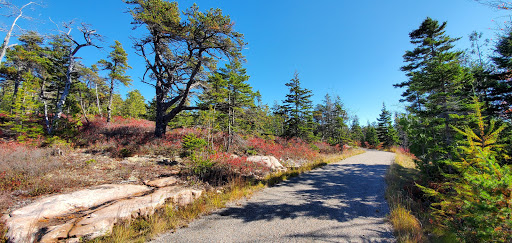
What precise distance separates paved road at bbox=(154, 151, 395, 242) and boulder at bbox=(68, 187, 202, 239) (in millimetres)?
1396

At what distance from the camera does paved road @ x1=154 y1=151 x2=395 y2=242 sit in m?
3.51

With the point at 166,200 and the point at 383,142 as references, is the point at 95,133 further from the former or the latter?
the point at 383,142

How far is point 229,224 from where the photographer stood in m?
4.04

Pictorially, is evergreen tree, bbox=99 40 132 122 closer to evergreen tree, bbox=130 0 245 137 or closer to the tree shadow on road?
evergreen tree, bbox=130 0 245 137

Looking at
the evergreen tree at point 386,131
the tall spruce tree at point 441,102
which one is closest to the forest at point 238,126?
the tall spruce tree at point 441,102

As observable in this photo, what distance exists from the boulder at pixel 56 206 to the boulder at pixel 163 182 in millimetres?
323

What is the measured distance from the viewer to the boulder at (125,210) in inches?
140

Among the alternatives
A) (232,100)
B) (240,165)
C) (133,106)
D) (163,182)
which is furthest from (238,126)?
(133,106)

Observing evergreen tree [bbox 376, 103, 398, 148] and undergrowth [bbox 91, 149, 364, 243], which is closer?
undergrowth [bbox 91, 149, 364, 243]

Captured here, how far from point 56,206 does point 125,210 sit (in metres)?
1.73

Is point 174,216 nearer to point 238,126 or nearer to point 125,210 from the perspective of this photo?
point 125,210

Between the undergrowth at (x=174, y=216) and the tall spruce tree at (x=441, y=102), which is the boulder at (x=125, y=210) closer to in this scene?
the undergrowth at (x=174, y=216)

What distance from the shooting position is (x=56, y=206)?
415cm

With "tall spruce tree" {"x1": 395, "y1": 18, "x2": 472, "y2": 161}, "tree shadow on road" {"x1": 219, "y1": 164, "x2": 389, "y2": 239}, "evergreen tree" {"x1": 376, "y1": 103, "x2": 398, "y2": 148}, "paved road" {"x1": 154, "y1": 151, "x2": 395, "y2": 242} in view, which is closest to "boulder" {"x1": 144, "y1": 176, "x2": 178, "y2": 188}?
"paved road" {"x1": 154, "y1": 151, "x2": 395, "y2": 242}
